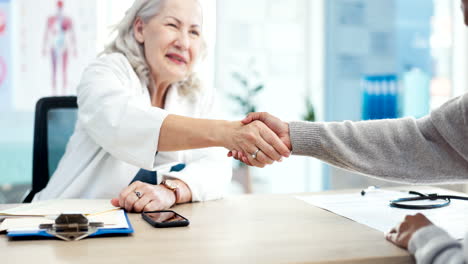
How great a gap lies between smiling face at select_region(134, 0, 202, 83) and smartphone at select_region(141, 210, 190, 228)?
665 mm

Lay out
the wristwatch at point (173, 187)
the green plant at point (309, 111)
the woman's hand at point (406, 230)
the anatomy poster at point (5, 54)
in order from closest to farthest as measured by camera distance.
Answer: the woman's hand at point (406, 230)
the wristwatch at point (173, 187)
the anatomy poster at point (5, 54)
the green plant at point (309, 111)

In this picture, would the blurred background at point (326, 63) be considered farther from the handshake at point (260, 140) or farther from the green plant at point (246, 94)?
the handshake at point (260, 140)

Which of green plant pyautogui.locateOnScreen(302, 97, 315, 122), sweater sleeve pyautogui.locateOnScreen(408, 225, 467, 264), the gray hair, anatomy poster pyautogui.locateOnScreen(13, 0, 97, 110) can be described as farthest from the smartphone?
green plant pyautogui.locateOnScreen(302, 97, 315, 122)

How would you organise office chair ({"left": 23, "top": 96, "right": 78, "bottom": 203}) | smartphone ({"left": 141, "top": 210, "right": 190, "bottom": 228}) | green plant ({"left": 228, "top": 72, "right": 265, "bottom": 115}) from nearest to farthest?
smartphone ({"left": 141, "top": 210, "right": 190, "bottom": 228}) < office chair ({"left": 23, "top": 96, "right": 78, "bottom": 203}) < green plant ({"left": 228, "top": 72, "right": 265, "bottom": 115})

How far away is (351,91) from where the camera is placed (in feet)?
14.8

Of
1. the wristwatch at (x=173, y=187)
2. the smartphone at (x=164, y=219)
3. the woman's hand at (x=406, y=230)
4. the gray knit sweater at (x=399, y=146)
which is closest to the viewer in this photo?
the woman's hand at (x=406, y=230)

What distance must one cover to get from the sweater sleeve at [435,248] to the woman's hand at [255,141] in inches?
23.8

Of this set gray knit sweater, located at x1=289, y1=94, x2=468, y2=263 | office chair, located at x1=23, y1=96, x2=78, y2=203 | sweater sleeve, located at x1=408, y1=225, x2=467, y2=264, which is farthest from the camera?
office chair, located at x1=23, y1=96, x2=78, y2=203

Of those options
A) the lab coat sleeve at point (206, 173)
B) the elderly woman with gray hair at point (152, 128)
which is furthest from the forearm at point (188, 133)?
the lab coat sleeve at point (206, 173)

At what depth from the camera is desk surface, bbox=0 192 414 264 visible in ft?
2.69

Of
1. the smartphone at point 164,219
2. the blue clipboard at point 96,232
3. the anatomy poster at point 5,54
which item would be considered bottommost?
the smartphone at point 164,219

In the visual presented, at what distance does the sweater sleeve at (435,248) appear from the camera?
758mm

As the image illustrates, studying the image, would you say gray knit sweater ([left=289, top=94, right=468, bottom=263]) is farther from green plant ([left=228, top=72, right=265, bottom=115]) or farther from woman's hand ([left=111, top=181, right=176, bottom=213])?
green plant ([left=228, top=72, right=265, bottom=115])

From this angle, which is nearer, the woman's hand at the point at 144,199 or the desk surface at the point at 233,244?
the desk surface at the point at 233,244
